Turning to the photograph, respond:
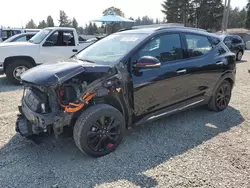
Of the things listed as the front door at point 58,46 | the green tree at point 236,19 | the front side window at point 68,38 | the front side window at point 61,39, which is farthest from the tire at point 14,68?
the green tree at point 236,19

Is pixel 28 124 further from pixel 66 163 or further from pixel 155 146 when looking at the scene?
pixel 155 146

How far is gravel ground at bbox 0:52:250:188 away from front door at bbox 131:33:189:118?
22.1 inches

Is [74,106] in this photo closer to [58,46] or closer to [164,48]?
[164,48]

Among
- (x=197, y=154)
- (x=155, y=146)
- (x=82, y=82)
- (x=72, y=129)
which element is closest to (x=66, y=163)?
(x=72, y=129)

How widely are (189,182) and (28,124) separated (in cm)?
222

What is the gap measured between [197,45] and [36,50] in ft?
17.6

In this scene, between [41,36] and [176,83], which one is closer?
[176,83]

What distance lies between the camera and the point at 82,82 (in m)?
3.11

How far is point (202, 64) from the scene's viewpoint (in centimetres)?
441

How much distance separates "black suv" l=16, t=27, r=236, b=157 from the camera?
3.04m

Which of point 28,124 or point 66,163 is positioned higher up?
point 28,124

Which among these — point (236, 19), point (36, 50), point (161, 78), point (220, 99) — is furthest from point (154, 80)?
point (236, 19)

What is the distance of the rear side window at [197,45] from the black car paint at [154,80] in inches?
3.3

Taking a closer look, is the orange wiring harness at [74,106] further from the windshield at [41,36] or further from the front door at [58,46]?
the windshield at [41,36]
